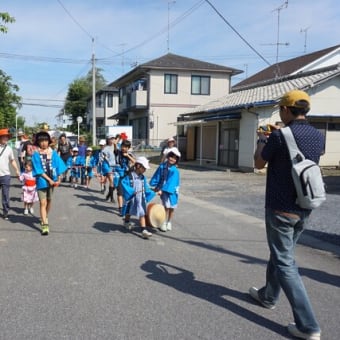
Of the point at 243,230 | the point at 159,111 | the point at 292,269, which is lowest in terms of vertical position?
the point at 243,230

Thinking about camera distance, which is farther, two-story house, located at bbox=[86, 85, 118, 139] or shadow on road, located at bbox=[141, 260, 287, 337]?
two-story house, located at bbox=[86, 85, 118, 139]

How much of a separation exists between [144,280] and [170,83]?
32087mm

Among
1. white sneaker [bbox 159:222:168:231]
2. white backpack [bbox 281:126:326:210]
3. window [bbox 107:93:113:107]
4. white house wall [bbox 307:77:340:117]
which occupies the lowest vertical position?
white sneaker [bbox 159:222:168:231]

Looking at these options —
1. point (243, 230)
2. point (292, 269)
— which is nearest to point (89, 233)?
point (243, 230)

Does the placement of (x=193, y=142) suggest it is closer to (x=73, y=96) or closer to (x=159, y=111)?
(x=159, y=111)

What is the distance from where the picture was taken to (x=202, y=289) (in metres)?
4.71

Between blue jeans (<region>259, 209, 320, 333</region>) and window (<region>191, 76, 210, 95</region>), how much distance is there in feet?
109

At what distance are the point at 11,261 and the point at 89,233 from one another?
1917 millimetres

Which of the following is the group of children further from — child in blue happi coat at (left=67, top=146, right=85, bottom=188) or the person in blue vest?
child in blue happi coat at (left=67, top=146, right=85, bottom=188)

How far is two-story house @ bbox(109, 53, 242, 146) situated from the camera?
35.5 m

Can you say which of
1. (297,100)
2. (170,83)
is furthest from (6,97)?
(297,100)

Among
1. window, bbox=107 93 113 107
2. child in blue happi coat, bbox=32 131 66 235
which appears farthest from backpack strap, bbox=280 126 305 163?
window, bbox=107 93 113 107

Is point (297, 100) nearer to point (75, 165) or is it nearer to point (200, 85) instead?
point (75, 165)

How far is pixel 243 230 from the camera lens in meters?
8.18
